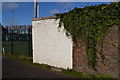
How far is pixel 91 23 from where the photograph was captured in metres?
7.58

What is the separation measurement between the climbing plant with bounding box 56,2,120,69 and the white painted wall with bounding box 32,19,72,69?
0.81 m

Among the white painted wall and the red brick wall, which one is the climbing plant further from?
the white painted wall

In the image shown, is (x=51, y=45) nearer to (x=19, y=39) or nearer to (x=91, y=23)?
(x=91, y=23)

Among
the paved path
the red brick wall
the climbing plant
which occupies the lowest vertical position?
the paved path

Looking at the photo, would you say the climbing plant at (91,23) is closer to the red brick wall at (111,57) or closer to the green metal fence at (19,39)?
the red brick wall at (111,57)

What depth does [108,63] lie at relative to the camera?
7.26 metres

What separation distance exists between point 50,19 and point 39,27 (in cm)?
131

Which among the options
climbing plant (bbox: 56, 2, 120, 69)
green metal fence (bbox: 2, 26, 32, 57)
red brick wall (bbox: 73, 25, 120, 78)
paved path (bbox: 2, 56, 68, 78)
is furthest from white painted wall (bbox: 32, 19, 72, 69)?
green metal fence (bbox: 2, 26, 32, 57)

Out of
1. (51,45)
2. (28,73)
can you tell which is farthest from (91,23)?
(28,73)

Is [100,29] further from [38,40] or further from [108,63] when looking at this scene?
[38,40]

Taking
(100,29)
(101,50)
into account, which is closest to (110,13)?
(100,29)

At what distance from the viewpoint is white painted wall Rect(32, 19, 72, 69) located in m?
9.33

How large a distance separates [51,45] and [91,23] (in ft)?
11.3

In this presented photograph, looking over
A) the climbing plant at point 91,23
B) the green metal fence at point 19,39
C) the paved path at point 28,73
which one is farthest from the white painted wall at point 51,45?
the green metal fence at point 19,39
